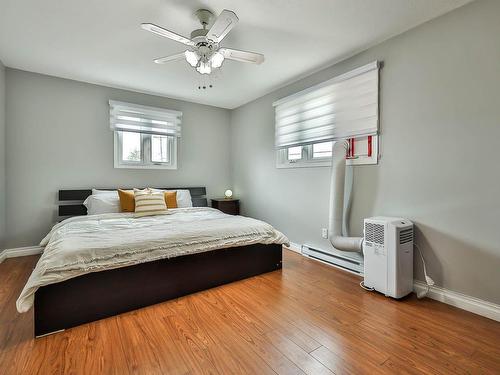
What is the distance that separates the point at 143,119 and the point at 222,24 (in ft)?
8.82

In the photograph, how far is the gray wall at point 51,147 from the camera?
10.7 feet

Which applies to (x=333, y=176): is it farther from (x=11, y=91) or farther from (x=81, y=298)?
(x=11, y=91)

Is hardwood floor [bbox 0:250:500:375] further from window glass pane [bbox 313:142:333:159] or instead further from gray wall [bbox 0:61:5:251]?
window glass pane [bbox 313:142:333:159]

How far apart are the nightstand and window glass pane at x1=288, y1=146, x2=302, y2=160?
1463 mm

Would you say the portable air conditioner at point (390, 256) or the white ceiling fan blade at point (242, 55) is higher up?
the white ceiling fan blade at point (242, 55)

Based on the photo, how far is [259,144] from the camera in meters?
4.29

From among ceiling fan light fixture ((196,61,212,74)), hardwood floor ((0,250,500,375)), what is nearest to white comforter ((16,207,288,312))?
hardwood floor ((0,250,500,375))

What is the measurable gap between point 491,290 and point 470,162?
39.3 inches

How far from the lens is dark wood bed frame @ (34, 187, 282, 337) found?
173 cm

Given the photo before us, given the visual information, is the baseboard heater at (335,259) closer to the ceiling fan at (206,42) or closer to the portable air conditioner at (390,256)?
the portable air conditioner at (390,256)

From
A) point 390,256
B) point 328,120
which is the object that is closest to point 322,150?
point 328,120

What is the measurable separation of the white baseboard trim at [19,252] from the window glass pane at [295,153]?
3733 mm

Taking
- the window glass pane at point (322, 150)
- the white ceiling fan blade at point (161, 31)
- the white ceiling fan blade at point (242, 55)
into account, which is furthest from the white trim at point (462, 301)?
the white ceiling fan blade at point (161, 31)

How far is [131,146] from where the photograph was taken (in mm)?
4031
